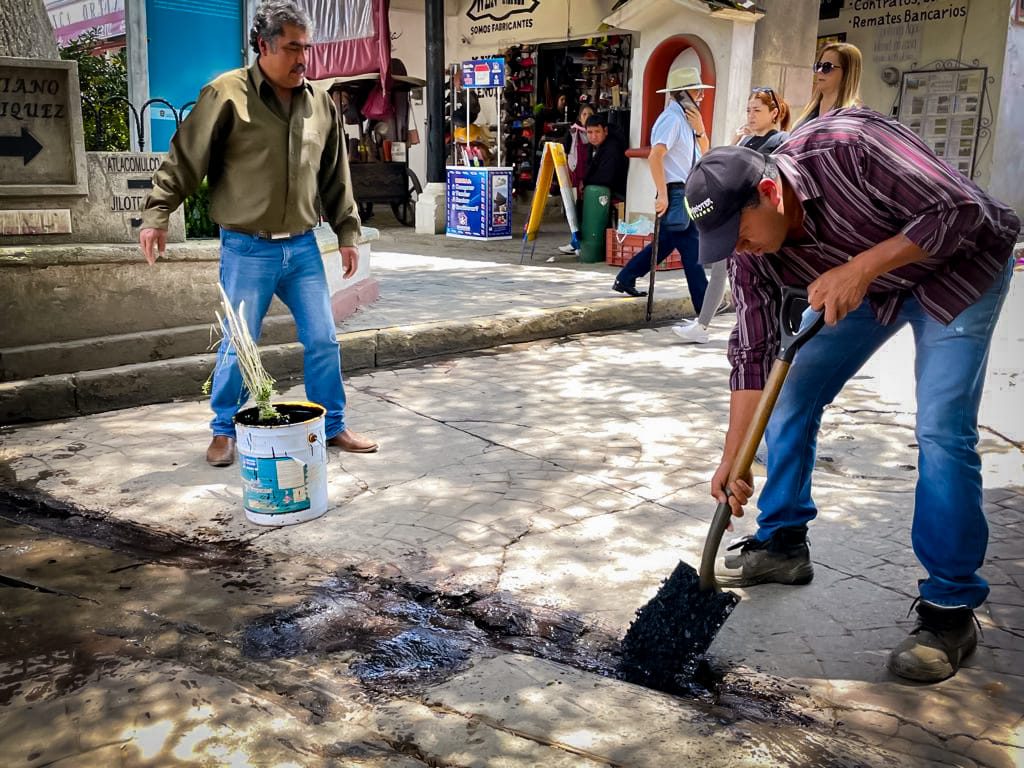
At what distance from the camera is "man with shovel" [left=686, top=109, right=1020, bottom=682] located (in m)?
2.62

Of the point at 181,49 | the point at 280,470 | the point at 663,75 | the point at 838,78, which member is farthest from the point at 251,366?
the point at 663,75

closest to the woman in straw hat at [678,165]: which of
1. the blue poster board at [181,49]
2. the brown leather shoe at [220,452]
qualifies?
the blue poster board at [181,49]

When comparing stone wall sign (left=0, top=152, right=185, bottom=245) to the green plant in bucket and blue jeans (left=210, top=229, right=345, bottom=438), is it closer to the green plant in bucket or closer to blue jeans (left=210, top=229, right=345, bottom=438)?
blue jeans (left=210, top=229, right=345, bottom=438)

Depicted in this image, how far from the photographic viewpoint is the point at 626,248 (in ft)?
35.9

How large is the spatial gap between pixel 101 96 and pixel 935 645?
7.22m

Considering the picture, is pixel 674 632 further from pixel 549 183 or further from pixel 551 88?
pixel 551 88

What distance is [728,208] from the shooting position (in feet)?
8.26

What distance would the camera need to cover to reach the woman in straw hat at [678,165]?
796 centimetres

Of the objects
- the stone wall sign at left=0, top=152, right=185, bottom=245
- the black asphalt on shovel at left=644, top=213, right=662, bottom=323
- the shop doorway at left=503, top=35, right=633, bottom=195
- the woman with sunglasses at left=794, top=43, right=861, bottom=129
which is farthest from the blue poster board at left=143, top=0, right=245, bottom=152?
the shop doorway at left=503, top=35, right=633, bottom=195

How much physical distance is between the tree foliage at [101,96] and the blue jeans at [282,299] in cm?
229

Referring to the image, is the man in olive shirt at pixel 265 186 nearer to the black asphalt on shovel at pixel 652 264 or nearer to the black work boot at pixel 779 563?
the black work boot at pixel 779 563

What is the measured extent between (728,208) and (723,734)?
1.32m

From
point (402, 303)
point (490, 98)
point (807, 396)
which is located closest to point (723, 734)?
point (807, 396)

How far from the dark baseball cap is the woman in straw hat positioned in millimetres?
5388
